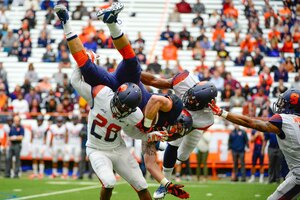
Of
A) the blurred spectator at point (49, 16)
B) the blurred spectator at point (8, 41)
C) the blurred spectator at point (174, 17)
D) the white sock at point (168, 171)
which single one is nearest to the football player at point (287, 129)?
the white sock at point (168, 171)

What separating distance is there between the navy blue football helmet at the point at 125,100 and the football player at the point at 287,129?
1.06 metres

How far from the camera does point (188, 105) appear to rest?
959 centimetres

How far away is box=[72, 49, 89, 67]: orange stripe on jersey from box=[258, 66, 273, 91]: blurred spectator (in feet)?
36.0

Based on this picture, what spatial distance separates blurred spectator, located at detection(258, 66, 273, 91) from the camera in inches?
758

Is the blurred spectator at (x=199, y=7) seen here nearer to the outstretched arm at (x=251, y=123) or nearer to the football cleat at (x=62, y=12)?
the football cleat at (x=62, y=12)

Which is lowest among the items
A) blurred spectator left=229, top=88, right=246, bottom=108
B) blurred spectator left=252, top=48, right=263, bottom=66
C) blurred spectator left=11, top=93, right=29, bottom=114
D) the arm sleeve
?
blurred spectator left=11, top=93, right=29, bottom=114

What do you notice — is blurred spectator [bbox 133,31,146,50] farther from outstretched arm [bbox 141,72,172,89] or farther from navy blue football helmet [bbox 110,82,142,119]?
navy blue football helmet [bbox 110,82,142,119]

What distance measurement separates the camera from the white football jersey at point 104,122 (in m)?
8.59

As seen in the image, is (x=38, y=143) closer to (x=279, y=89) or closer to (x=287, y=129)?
(x=279, y=89)

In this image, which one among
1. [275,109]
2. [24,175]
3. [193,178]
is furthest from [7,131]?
[275,109]

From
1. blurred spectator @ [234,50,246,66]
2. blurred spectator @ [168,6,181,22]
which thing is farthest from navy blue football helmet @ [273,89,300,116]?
blurred spectator @ [168,6,181,22]

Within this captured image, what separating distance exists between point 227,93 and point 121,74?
10018 millimetres

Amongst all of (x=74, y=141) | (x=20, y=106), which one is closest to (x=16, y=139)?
(x=74, y=141)

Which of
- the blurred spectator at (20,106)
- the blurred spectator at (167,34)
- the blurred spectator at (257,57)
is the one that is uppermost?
the blurred spectator at (167,34)
